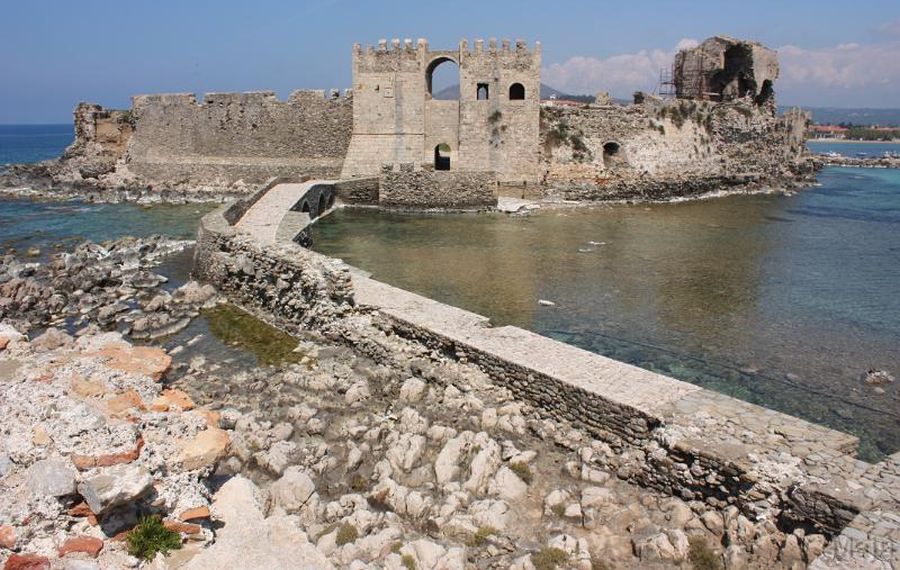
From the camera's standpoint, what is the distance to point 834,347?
34.2 ft

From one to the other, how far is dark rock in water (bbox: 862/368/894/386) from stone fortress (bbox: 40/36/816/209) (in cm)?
1587

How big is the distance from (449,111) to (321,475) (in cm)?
2081

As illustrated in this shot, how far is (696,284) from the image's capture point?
1416cm

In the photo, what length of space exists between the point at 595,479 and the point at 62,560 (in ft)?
15.1

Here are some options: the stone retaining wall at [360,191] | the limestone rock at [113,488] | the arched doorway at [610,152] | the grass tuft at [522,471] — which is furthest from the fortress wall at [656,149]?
the limestone rock at [113,488]

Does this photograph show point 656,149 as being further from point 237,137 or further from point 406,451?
point 406,451

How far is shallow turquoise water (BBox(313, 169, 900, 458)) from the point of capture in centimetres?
934

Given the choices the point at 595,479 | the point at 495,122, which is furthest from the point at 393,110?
the point at 595,479

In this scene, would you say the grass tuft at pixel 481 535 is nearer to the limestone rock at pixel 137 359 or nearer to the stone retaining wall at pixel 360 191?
the limestone rock at pixel 137 359

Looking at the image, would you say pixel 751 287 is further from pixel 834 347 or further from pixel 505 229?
pixel 505 229

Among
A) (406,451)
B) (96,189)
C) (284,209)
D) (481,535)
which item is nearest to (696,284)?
(406,451)

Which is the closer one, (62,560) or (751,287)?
(62,560)

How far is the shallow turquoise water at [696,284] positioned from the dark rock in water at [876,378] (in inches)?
6.2

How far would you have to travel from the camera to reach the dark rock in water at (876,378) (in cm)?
905
